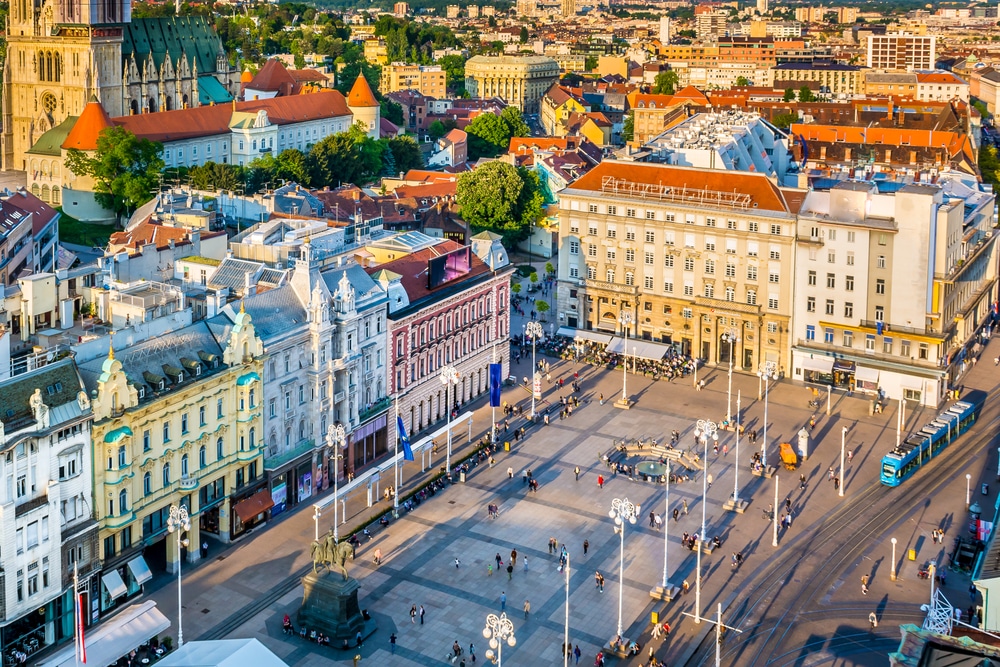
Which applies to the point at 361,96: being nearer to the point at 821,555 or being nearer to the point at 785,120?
the point at 785,120

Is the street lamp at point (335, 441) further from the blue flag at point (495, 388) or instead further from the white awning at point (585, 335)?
the white awning at point (585, 335)

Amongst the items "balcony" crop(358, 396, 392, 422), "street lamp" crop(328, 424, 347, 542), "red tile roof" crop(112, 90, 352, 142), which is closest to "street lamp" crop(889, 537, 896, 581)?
"street lamp" crop(328, 424, 347, 542)

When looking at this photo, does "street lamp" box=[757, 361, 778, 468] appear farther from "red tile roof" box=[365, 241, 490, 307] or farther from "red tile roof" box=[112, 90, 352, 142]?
"red tile roof" box=[112, 90, 352, 142]

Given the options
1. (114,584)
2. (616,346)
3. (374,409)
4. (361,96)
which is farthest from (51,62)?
(114,584)

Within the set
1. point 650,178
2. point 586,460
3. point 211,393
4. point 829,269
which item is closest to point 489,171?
point 650,178

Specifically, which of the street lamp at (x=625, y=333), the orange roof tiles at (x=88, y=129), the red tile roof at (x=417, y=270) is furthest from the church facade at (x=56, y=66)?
the street lamp at (x=625, y=333)

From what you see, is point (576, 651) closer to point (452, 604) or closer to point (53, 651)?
point (452, 604)

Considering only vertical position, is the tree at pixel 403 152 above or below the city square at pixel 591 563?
above
